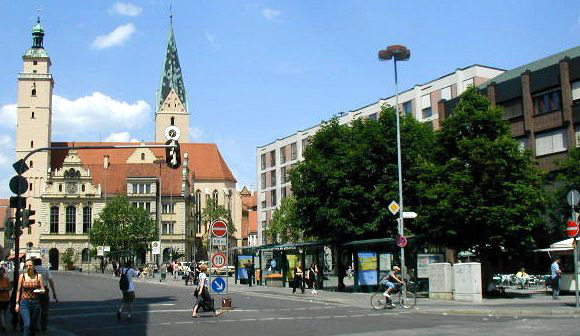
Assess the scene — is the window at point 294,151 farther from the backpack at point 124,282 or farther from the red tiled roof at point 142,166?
the backpack at point 124,282

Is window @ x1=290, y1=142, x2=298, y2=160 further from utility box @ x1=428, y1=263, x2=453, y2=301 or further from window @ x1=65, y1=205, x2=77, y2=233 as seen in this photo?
utility box @ x1=428, y1=263, x2=453, y2=301

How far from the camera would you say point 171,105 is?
5655 inches

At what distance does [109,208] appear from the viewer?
82.5 m

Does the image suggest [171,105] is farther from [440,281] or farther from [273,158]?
[440,281]

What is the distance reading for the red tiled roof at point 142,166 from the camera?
11131 centimetres

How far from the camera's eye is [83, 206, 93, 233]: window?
104688 millimetres

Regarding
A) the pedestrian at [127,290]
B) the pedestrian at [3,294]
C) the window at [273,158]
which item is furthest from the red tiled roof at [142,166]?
the pedestrian at [3,294]

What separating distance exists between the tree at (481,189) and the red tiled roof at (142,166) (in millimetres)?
72848

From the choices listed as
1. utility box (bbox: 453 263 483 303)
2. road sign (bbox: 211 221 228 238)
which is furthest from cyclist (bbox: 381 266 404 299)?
road sign (bbox: 211 221 228 238)

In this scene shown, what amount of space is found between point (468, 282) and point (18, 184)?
16.8 meters

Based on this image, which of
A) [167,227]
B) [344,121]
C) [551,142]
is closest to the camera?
[551,142]

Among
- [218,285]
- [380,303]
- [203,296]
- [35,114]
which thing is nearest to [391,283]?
[380,303]

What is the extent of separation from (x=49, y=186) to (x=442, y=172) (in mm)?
87319

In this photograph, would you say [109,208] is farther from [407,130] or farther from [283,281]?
[407,130]
